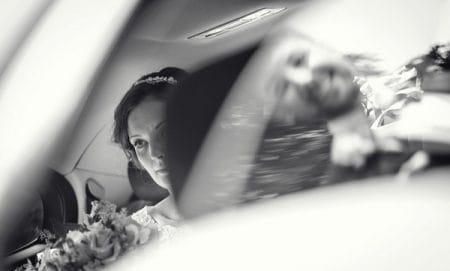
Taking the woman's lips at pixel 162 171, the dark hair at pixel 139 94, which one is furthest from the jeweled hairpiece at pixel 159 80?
the woman's lips at pixel 162 171

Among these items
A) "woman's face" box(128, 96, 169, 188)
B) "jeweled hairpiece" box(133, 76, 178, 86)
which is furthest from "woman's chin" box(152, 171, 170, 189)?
"jeweled hairpiece" box(133, 76, 178, 86)

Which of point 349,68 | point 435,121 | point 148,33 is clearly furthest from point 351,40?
point 148,33

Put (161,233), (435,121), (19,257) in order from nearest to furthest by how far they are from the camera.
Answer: (435,121)
(161,233)
(19,257)

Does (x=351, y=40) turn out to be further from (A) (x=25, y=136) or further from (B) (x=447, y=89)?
(A) (x=25, y=136)

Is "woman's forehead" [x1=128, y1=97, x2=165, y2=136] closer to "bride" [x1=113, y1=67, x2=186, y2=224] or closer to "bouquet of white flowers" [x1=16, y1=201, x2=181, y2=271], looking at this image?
"bride" [x1=113, y1=67, x2=186, y2=224]

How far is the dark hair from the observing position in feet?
2.49

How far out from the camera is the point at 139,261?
738 mm

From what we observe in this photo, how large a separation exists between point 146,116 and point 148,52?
0.10 metres

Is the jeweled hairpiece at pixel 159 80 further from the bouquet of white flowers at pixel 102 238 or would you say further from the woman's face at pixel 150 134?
the bouquet of white flowers at pixel 102 238

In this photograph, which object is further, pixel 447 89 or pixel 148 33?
pixel 148 33

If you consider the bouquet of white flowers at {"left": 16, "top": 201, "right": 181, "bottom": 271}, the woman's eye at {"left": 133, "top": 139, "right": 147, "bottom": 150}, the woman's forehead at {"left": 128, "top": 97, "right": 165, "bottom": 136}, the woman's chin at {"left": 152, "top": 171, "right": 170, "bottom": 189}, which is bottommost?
the bouquet of white flowers at {"left": 16, "top": 201, "right": 181, "bottom": 271}

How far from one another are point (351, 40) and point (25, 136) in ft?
1.74

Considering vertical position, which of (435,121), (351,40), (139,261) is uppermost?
(351,40)

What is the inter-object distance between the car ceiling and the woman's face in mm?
31
